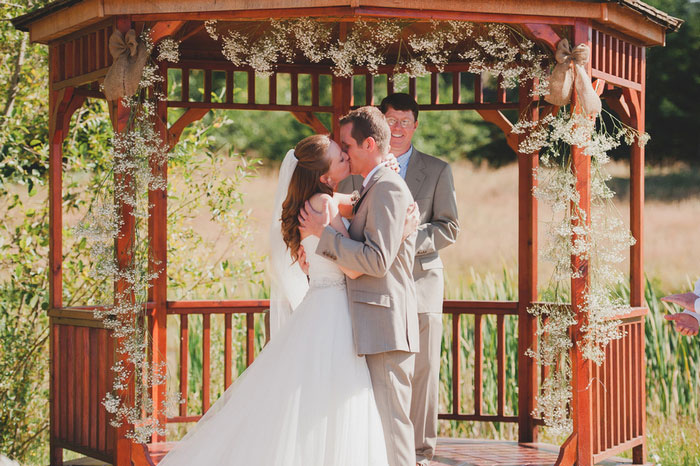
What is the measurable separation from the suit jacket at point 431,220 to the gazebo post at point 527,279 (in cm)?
143

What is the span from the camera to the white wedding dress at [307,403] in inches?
159

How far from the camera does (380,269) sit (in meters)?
3.93

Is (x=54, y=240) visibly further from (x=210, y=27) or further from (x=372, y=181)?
(x=372, y=181)

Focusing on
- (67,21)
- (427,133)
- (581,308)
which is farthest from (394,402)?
(427,133)

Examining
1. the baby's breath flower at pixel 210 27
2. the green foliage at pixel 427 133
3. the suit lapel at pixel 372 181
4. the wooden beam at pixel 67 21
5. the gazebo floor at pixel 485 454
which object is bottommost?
the gazebo floor at pixel 485 454

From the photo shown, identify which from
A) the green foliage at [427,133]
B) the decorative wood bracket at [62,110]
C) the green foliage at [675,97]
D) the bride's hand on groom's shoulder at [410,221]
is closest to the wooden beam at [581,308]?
the bride's hand on groom's shoulder at [410,221]

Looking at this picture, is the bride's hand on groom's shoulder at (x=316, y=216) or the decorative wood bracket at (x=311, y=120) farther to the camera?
the decorative wood bracket at (x=311, y=120)

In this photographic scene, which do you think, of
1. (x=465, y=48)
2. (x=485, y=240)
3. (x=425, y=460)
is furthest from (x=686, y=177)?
(x=425, y=460)

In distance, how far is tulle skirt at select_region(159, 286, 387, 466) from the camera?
13.2 feet

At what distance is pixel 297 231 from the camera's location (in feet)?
14.2

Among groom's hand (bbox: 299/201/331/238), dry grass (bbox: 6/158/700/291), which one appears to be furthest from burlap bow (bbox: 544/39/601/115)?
dry grass (bbox: 6/158/700/291)

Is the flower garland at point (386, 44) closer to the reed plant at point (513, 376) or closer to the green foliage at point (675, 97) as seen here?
the reed plant at point (513, 376)

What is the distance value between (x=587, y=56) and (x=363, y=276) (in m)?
2.06

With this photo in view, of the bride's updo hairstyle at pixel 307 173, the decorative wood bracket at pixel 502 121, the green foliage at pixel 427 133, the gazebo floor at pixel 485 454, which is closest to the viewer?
the bride's updo hairstyle at pixel 307 173
